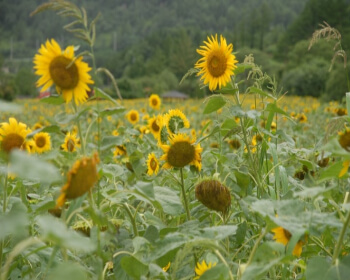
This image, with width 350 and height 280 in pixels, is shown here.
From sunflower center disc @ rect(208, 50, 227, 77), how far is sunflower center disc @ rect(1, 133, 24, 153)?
1.69ft

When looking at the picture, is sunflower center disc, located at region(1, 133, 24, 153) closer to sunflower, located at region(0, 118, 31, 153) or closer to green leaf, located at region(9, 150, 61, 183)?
Answer: sunflower, located at region(0, 118, 31, 153)

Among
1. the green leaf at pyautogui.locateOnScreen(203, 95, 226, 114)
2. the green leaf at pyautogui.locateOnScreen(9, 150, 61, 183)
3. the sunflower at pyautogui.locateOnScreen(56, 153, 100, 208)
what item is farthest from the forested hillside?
the green leaf at pyautogui.locateOnScreen(9, 150, 61, 183)

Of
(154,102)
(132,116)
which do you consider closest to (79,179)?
(132,116)

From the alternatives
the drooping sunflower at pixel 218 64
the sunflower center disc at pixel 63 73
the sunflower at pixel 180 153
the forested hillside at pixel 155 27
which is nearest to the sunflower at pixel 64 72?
the sunflower center disc at pixel 63 73

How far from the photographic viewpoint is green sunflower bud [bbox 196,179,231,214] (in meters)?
0.96

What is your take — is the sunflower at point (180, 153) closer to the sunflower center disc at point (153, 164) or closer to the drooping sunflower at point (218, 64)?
the drooping sunflower at point (218, 64)

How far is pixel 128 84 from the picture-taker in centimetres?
2148

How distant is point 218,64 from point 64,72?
55 cm

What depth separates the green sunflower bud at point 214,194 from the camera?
0.96 metres

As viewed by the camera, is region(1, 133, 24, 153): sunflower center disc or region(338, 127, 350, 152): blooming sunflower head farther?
region(1, 133, 24, 153): sunflower center disc

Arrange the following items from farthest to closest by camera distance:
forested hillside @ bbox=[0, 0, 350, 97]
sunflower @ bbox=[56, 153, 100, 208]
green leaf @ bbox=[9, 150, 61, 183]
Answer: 1. forested hillside @ bbox=[0, 0, 350, 97]
2. sunflower @ bbox=[56, 153, 100, 208]
3. green leaf @ bbox=[9, 150, 61, 183]

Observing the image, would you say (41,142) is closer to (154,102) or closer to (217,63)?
(217,63)

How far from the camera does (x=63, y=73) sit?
2.60ft

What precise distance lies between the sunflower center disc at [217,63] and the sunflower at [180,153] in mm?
218
